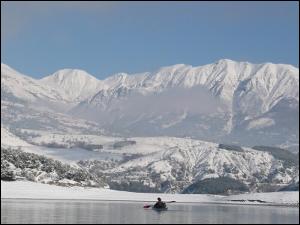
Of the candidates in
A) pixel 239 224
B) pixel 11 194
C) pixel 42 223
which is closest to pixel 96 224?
pixel 42 223

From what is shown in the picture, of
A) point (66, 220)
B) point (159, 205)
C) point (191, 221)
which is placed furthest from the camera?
point (159, 205)

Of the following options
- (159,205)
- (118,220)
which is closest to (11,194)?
(159,205)

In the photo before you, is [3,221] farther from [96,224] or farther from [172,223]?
[172,223]

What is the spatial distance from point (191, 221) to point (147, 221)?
6696 mm

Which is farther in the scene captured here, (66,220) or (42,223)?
Answer: (66,220)

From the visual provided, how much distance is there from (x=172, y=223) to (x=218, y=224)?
671 centimetres

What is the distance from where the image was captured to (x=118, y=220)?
10431 cm

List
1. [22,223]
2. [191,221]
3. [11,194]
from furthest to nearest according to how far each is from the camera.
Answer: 1. [11,194]
2. [191,221]
3. [22,223]

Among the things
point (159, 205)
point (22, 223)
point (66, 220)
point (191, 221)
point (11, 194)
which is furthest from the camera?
point (11, 194)

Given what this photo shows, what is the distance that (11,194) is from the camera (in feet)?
656

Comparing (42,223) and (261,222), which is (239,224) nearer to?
(261,222)

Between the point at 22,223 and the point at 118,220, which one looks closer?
the point at 22,223

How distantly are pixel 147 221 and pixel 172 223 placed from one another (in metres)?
4.81

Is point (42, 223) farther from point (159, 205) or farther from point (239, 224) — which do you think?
point (159, 205)
